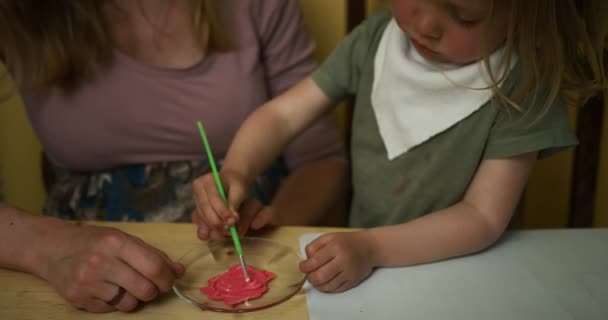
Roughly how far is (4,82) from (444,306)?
45.5 inches

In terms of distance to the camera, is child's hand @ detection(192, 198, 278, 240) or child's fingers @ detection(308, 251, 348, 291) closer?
child's fingers @ detection(308, 251, 348, 291)

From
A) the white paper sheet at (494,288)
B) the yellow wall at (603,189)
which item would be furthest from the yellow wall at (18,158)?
the yellow wall at (603,189)

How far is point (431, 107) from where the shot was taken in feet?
2.99

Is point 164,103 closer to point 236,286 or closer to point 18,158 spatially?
point 236,286

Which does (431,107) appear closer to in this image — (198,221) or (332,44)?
(198,221)

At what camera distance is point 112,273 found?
692 mm

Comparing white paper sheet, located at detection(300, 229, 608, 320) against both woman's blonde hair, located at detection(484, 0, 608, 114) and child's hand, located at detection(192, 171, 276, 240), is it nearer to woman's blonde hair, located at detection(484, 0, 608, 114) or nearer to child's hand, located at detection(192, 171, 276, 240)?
child's hand, located at detection(192, 171, 276, 240)

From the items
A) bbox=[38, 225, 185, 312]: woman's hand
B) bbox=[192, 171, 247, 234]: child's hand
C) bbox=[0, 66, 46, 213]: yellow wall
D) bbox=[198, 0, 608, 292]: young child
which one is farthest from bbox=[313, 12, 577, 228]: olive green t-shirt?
bbox=[0, 66, 46, 213]: yellow wall

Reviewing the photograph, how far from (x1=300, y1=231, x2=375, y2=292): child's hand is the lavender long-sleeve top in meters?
0.51

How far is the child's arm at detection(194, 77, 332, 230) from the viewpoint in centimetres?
92

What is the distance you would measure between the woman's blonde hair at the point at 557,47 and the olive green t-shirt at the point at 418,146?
0.03m

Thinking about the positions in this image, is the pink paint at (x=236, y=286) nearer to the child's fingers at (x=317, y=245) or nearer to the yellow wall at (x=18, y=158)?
the child's fingers at (x=317, y=245)

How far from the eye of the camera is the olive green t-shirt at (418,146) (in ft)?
2.61

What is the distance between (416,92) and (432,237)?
257mm
